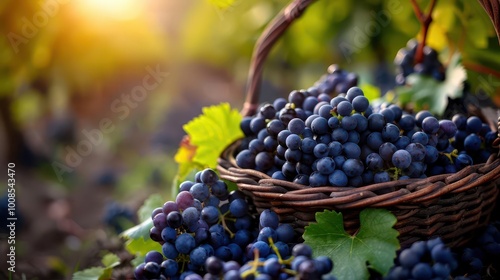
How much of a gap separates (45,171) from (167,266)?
2486 mm

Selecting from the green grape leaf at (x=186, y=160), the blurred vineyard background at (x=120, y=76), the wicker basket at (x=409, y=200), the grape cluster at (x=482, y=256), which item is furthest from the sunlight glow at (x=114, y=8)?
the grape cluster at (x=482, y=256)

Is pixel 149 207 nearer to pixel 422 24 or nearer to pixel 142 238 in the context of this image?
pixel 142 238

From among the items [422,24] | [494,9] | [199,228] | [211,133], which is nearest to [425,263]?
[199,228]

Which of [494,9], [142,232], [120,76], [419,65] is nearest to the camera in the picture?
[494,9]

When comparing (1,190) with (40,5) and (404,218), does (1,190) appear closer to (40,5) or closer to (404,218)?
(40,5)

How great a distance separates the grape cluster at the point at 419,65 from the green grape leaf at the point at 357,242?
31.1 inches

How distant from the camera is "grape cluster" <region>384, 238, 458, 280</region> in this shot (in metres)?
0.81

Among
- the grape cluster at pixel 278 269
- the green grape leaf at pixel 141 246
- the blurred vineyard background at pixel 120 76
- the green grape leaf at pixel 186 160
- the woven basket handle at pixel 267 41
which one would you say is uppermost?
the blurred vineyard background at pixel 120 76

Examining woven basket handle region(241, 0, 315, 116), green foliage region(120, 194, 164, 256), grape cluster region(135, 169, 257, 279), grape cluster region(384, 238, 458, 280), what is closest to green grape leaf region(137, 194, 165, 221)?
green foliage region(120, 194, 164, 256)

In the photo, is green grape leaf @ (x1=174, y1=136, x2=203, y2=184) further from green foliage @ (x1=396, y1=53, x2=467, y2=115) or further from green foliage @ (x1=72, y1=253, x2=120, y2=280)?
green foliage @ (x1=396, y1=53, x2=467, y2=115)

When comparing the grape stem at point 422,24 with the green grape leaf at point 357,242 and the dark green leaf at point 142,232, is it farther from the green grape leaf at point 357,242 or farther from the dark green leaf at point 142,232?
the dark green leaf at point 142,232

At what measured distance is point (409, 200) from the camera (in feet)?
3.07

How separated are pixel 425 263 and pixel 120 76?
12.2 feet

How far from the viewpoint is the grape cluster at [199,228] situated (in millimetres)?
982
